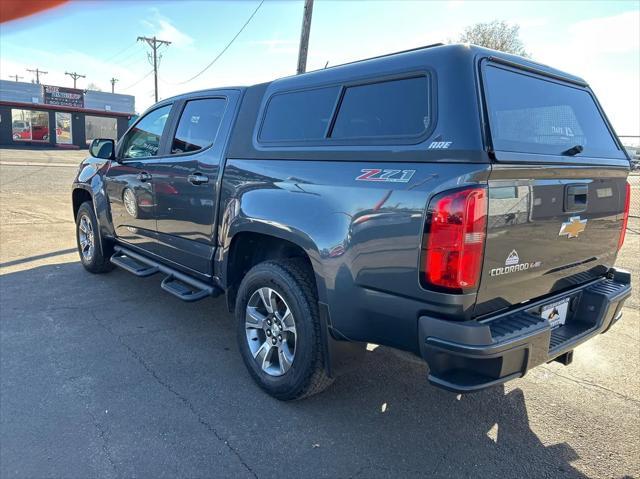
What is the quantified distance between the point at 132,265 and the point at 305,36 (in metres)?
8.60

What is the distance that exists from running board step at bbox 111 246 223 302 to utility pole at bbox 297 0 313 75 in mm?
7767

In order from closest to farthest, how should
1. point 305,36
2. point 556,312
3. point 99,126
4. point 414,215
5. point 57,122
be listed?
1. point 414,215
2. point 556,312
3. point 305,36
4. point 57,122
5. point 99,126

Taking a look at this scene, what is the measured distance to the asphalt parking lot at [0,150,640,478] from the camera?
8.20 ft

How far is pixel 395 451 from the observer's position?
2.63m

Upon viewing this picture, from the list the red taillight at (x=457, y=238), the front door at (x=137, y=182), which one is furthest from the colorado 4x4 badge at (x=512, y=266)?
the front door at (x=137, y=182)

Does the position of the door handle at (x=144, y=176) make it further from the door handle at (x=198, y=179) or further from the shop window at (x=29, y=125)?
the shop window at (x=29, y=125)

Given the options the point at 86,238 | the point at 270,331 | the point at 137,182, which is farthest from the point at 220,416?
the point at 86,238

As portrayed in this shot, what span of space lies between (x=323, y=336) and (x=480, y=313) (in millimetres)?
900

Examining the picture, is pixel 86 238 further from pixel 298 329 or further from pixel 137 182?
pixel 298 329

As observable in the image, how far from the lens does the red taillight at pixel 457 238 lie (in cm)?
206

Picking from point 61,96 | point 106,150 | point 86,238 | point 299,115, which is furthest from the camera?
point 61,96

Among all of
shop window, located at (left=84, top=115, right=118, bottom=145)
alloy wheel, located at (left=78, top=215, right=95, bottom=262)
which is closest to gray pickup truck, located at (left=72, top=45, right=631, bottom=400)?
alloy wheel, located at (left=78, top=215, right=95, bottom=262)

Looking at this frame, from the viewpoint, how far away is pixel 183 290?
3959 millimetres

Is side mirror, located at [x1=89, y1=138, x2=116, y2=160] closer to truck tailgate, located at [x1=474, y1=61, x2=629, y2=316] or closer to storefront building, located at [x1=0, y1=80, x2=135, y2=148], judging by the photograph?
truck tailgate, located at [x1=474, y1=61, x2=629, y2=316]
